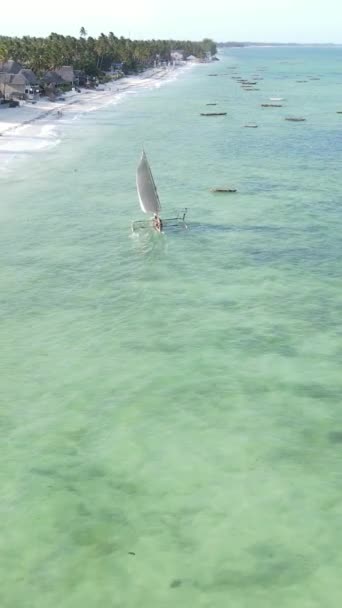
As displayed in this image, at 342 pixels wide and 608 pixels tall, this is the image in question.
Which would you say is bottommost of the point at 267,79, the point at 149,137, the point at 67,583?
the point at 67,583

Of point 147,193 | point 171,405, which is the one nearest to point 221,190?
point 147,193

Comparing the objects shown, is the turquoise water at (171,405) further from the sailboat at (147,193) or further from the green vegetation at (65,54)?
the green vegetation at (65,54)

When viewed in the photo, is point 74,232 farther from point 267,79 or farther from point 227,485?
point 267,79

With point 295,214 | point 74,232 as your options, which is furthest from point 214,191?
point 74,232

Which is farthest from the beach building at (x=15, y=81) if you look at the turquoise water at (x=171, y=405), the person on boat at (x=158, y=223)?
the person on boat at (x=158, y=223)

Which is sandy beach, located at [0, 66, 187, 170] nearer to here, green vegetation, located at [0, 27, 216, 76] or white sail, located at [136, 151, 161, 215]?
green vegetation, located at [0, 27, 216, 76]

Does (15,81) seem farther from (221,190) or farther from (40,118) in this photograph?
(221,190)

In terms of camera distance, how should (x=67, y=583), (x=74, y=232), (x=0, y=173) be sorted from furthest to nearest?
(x=0, y=173)
(x=74, y=232)
(x=67, y=583)
